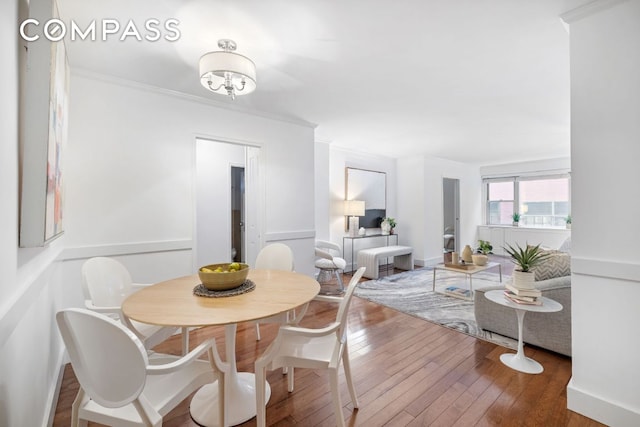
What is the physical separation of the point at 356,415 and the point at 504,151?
241 inches

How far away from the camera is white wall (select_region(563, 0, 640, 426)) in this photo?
5.07 feet

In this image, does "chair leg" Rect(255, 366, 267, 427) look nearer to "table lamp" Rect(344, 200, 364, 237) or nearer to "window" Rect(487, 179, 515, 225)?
"table lamp" Rect(344, 200, 364, 237)

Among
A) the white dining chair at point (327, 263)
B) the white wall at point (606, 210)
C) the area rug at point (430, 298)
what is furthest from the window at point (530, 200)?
the white wall at point (606, 210)

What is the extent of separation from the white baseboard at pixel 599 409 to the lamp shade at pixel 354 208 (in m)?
3.87

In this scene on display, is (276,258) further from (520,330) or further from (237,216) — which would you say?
(237,216)

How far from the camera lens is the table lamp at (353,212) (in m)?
5.36

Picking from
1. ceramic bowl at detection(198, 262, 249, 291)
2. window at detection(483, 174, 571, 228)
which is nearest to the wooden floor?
ceramic bowl at detection(198, 262, 249, 291)

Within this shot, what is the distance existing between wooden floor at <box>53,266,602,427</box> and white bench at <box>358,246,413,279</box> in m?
2.17

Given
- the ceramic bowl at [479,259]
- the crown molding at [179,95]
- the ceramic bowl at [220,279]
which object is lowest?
the ceramic bowl at [479,259]

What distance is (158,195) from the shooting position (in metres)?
2.81

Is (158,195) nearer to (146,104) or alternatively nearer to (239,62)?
(146,104)

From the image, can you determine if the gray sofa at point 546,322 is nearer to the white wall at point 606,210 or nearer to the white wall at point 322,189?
the white wall at point 606,210

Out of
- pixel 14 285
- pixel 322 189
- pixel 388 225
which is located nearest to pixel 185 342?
pixel 14 285

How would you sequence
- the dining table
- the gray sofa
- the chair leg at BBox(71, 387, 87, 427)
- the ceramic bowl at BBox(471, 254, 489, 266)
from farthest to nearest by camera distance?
the ceramic bowl at BBox(471, 254, 489, 266) < the gray sofa < the dining table < the chair leg at BBox(71, 387, 87, 427)
